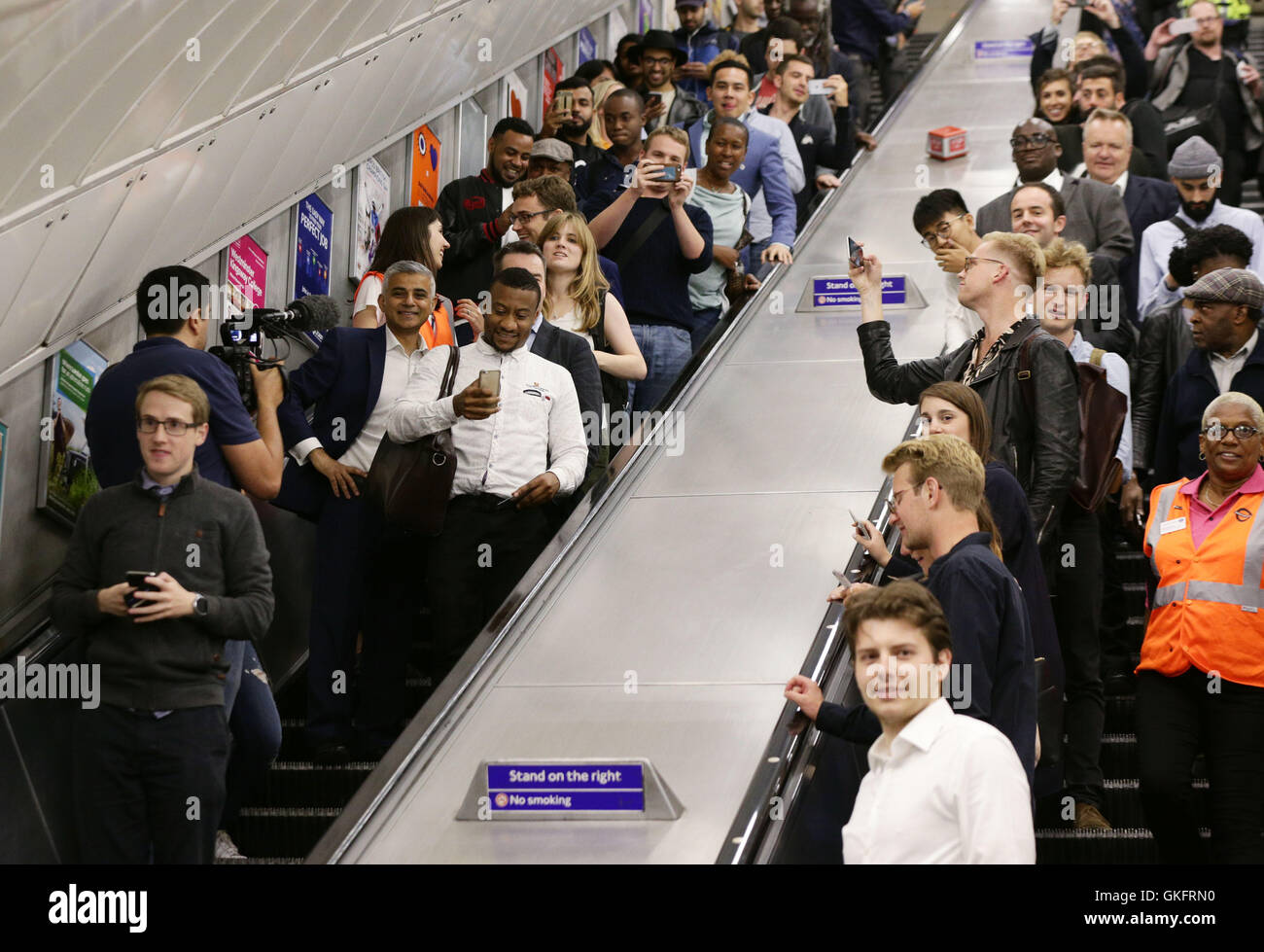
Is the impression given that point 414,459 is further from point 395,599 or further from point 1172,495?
point 1172,495

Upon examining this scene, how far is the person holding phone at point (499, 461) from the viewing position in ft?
21.5

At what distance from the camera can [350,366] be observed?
6.93 m

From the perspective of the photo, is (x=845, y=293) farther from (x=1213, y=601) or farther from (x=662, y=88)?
(x=1213, y=601)

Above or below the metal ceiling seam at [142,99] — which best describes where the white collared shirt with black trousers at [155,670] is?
below

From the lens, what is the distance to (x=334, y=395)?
6.93 meters

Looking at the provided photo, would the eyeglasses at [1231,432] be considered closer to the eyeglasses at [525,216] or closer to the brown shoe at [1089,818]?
the brown shoe at [1089,818]

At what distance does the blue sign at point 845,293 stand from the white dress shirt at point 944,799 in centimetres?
651

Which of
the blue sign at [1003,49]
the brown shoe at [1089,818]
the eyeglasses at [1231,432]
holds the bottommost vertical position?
the brown shoe at [1089,818]

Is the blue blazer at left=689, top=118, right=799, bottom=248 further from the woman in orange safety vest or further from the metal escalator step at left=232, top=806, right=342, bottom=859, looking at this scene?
the metal escalator step at left=232, top=806, right=342, bottom=859

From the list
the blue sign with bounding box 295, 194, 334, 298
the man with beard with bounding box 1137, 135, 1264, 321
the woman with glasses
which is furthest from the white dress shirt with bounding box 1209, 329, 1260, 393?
the blue sign with bounding box 295, 194, 334, 298

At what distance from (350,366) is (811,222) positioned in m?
5.78

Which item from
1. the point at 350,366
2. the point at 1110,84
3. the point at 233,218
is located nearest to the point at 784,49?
the point at 1110,84

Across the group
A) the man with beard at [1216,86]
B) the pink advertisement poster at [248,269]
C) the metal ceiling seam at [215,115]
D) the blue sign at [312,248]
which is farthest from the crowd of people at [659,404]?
the man with beard at [1216,86]
